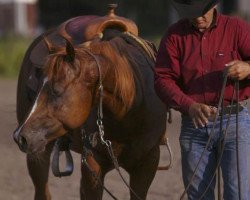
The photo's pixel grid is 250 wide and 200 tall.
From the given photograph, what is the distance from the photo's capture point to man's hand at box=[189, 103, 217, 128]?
4.87 m

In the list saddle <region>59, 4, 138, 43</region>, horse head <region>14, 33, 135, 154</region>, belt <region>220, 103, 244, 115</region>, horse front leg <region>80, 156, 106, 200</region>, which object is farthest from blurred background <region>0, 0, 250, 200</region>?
horse head <region>14, 33, 135, 154</region>

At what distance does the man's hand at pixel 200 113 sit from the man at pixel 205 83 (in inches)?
0.5

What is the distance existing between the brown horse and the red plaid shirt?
0.38m

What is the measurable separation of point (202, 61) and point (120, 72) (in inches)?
23.5

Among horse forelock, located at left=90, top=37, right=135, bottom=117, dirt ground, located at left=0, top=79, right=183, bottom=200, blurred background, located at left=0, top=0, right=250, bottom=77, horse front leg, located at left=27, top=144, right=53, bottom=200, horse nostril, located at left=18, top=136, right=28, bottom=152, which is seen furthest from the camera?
blurred background, located at left=0, top=0, right=250, bottom=77

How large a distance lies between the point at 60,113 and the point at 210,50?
927 millimetres

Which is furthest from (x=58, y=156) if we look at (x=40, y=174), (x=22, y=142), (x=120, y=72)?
(x=22, y=142)

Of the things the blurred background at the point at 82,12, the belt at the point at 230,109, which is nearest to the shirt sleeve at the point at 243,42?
the belt at the point at 230,109

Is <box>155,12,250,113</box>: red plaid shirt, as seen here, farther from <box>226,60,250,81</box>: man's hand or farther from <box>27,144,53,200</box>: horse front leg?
<box>27,144,53,200</box>: horse front leg

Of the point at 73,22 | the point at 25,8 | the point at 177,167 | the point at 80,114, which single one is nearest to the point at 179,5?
the point at 80,114

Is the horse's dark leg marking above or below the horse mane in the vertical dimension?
below

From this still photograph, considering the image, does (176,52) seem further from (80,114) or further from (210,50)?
(80,114)

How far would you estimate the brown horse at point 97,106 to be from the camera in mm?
4891

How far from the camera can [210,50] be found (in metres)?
5.03
